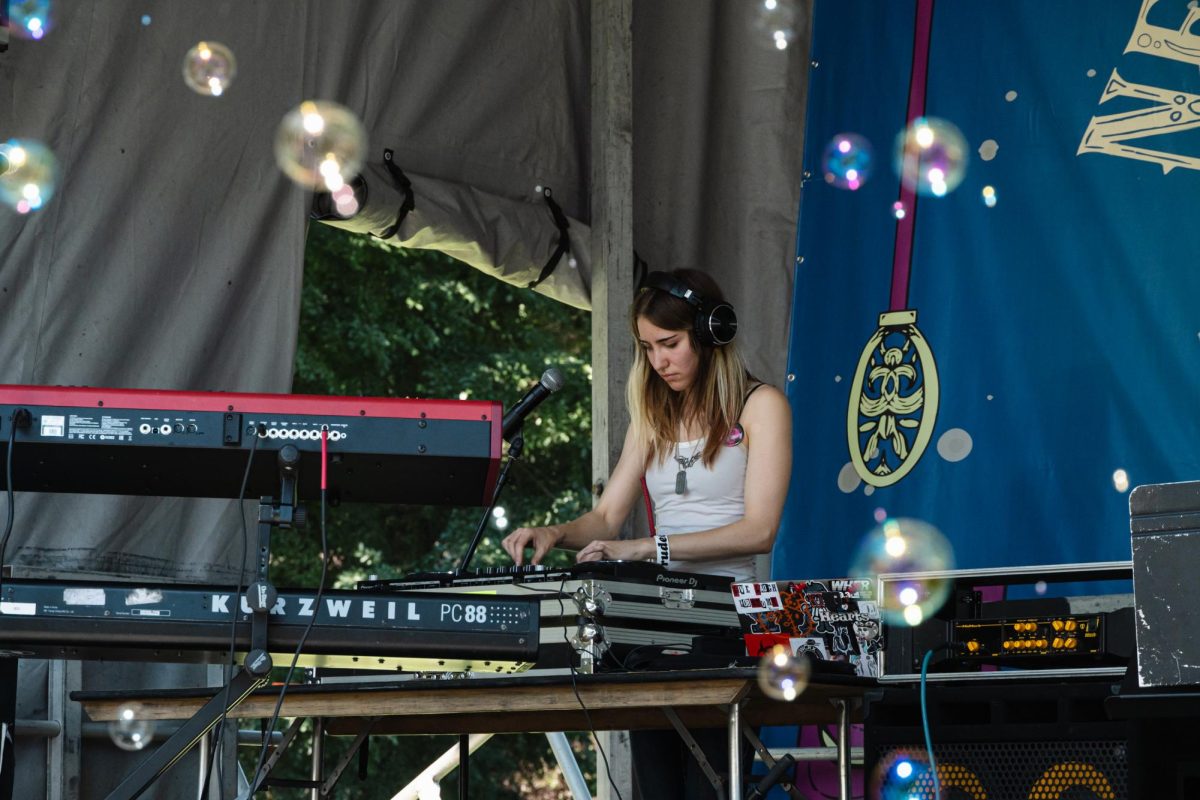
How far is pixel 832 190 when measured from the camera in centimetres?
464

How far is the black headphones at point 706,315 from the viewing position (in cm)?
314

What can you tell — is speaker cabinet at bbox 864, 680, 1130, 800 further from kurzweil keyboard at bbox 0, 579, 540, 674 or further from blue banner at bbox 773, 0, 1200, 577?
blue banner at bbox 773, 0, 1200, 577

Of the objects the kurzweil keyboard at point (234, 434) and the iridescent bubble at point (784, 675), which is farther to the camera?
the iridescent bubble at point (784, 675)

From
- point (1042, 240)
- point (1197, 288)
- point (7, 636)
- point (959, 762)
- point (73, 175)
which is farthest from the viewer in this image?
point (1042, 240)

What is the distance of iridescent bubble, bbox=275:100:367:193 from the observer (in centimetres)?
395

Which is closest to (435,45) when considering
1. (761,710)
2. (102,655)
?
(761,710)

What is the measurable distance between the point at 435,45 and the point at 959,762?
283 cm

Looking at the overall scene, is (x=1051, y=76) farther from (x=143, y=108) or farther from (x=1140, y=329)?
(x=143, y=108)

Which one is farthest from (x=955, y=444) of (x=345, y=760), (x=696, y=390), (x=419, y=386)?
(x=419, y=386)

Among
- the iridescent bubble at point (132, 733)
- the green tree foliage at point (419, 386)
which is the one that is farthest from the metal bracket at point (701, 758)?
the green tree foliage at point (419, 386)

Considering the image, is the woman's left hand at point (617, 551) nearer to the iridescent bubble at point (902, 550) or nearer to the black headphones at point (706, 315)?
the black headphones at point (706, 315)

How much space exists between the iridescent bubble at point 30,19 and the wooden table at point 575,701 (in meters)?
1.57

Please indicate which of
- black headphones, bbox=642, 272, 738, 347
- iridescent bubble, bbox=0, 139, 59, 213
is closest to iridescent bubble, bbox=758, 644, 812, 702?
black headphones, bbox=642, 272, 738, 347

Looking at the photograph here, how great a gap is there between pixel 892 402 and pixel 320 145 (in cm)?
178
